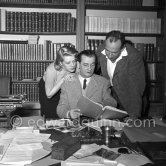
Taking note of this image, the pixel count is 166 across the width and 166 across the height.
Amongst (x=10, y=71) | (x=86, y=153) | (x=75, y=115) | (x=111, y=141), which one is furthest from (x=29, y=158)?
(x=10, y=71)

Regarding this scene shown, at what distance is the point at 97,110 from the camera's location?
171 cm

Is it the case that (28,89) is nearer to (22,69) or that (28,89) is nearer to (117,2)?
(22,69)

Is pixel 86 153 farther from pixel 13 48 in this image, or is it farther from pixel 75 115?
pixel 13 48

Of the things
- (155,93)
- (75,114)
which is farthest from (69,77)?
(155,93)

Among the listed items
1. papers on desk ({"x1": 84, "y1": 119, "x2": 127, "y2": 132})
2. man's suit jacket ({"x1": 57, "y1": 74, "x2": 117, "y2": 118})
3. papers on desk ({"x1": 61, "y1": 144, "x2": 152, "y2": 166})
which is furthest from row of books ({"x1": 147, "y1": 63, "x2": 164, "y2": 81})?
papers on desk ({"x1": 61, "y1": 144, "x2": 152, "y2": 166})

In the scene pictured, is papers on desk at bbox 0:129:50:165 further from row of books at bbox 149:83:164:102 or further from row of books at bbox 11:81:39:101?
row of books at bbox 149:83:164:102

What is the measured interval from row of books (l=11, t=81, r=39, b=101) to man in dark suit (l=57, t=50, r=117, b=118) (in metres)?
1.49

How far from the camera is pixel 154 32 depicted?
366 cm

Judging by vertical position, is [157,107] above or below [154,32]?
below

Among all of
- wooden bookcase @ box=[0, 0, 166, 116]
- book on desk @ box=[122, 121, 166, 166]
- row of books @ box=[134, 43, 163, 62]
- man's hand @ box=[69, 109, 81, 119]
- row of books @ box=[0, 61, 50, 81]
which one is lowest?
book on desk @ box=[122, 121, 166, 166]

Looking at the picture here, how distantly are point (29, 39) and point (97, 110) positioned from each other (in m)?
2.26

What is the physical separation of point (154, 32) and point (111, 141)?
268 cm

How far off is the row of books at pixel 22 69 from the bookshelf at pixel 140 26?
70 centimetres

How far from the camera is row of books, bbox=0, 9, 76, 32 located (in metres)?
3.51
